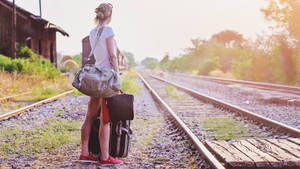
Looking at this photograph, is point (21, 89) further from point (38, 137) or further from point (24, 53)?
point (38, 137)

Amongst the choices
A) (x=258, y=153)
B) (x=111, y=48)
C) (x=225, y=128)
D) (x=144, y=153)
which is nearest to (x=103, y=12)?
(x=111, y=48)

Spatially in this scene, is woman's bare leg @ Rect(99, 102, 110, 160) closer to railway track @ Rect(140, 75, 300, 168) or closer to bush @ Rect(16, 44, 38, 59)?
railway track @ Rect(140, 75, 300, 168)

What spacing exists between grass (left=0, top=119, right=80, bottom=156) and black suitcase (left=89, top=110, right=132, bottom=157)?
80 cm

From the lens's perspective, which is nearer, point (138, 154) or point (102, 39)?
point (102, 39)

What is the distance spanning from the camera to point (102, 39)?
322cm

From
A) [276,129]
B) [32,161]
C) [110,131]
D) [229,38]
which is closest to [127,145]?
[110,131]

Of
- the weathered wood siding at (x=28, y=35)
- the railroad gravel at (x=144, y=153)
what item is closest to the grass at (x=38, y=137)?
the railroad gravel at (x=144, y=153)

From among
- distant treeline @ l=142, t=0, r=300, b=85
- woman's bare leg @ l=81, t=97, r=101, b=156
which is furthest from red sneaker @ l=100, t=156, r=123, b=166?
distant treeline @ l=142, t=0, r=300, b=85

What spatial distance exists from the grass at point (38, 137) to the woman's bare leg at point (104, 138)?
1.04m

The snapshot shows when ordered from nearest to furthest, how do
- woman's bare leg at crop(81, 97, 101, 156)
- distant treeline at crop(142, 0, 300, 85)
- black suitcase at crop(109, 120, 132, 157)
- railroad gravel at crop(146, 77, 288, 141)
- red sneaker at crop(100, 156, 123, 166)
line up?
woman's bare leg at crop(81, 97, 101, 156), red sneaker at crop(100, 156, 123, 166), black suitcase at crop(109, 120, 132, 157), railroad gravel at crop(146, 77, 288, 141), distant treeline at crop(142, 0, 300, 85)

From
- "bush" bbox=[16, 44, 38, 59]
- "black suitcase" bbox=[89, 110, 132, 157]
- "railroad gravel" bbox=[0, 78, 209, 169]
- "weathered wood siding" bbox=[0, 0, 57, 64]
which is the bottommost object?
"railroad gravel" bbox=[0, 78, 209, 169]

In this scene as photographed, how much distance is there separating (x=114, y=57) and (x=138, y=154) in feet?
4.72

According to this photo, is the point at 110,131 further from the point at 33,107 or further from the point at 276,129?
the point at 33,107

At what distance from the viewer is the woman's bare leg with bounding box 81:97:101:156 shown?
134 inches
